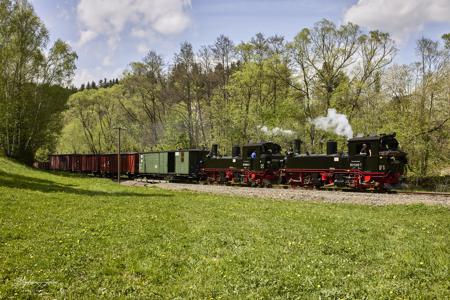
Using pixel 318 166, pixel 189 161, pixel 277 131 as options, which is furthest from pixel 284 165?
pixel 277 131

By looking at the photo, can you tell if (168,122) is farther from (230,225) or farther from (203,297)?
(203,297)

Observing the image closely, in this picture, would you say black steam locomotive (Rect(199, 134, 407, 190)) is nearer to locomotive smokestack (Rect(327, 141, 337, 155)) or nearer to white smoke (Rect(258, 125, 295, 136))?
locomotive smokestack (Rect(327, 141, 337, 155))

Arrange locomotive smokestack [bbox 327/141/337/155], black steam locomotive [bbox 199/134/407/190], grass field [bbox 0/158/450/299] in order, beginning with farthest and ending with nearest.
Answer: locomotive smokestack [bbox 327/141/337/155]
black steam locomotive [bbox 199/134/407/190]
grass field [bbox 0/158/450/299]

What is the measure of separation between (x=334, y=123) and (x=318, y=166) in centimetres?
1419

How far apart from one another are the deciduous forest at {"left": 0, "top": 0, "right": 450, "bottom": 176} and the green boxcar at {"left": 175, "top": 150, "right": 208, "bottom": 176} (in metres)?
Answer: 10.0

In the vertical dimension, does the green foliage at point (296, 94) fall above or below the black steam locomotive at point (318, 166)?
above

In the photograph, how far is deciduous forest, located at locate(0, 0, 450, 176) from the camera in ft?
118

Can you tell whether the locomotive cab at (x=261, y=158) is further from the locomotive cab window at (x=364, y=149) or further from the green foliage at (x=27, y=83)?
the green foliage at (x=27, y=83)

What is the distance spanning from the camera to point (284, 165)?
104 feet

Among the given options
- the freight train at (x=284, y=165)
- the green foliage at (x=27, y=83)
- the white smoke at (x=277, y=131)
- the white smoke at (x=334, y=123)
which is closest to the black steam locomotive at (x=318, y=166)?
the freight train at (x=284, y=165)

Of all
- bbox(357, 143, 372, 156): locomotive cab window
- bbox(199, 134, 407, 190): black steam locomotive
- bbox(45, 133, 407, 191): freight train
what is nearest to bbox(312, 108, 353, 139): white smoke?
bbox(45, 133, 407, 191): freight train

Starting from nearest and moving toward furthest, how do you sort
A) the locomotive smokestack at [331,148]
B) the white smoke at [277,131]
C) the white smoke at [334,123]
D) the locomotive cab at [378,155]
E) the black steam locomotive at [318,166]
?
the locomotive cab at [378,155] → the black steam locomotive at [318,166] → the locomotive smokestack at [331,148] → the white smoke at [334,123] → the white smoke at [277,131]

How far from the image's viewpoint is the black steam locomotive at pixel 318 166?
25.3 m

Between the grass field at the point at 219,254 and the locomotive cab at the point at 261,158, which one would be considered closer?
the grass field at the point at 219,254
